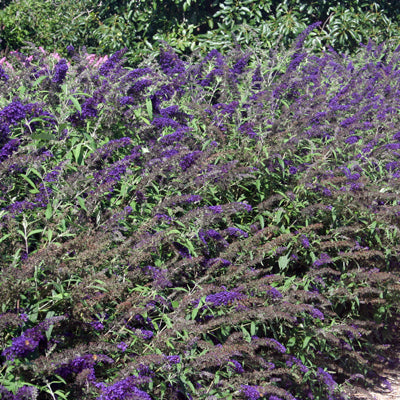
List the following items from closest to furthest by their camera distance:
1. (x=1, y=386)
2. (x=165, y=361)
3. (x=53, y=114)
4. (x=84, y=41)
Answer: (x=1, y=386), (x=165, y=361), (x=53, y=114), (x=84, y=41)

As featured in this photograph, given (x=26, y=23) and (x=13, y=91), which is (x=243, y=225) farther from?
(x=26, y=23)

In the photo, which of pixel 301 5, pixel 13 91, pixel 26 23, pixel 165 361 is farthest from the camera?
pixel 26 23

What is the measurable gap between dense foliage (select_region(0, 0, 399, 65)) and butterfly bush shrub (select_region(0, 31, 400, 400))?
3735 mm

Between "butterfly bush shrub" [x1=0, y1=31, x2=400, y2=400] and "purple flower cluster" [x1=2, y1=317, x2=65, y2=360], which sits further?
"butterfly bush shrub" [x1=0, y1=31, x2=400, y2=400]

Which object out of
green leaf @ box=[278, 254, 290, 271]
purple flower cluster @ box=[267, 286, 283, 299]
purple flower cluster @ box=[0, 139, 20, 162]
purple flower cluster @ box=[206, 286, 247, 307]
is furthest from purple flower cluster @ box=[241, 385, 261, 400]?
purple flower cluster @ box=[0, 139, 20, 162]

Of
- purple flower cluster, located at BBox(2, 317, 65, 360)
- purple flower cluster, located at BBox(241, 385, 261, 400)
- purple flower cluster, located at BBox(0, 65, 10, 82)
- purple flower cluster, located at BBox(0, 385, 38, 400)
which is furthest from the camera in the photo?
purple flower cluster, located at BBox(0, 65, 10, 82)

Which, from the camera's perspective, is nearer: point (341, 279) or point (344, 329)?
point (344, 329)

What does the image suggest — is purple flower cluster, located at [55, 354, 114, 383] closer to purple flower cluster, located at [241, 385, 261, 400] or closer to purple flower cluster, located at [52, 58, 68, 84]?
purple flower cluster, located at [241, 385, 261, 400]

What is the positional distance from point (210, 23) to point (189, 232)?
6.28 m

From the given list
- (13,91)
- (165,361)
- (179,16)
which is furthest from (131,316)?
(179,16)

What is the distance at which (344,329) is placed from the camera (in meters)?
4.07

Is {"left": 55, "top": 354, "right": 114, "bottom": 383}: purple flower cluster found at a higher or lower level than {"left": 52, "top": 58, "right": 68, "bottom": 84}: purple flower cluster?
lower

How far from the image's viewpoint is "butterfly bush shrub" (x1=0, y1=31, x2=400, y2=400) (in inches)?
117

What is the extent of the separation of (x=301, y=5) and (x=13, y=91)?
6.27m
